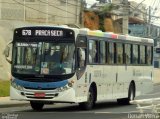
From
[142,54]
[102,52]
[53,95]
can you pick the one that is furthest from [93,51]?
[142,54]

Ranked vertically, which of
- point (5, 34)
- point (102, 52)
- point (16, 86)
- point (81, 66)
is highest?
point (5, 34)

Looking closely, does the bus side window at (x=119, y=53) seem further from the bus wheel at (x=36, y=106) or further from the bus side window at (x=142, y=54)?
the bus wheel at (x=36, y=106)

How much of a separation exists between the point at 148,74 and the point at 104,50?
20.2 ft

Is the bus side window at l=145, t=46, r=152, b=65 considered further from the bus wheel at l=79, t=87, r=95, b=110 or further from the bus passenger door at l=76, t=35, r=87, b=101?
the bus passenger door at l=76, t=35, r=87, b=101

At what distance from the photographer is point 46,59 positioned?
69.1 feet

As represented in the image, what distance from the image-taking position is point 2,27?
136 ft

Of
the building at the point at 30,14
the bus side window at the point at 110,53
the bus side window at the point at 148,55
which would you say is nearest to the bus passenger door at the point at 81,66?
the bus side window at the point at 110,53

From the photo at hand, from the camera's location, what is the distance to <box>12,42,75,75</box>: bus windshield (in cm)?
2102

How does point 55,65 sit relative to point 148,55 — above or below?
below

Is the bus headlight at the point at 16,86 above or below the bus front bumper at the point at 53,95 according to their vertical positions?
above

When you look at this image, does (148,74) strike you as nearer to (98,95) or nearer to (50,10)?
(98,95)

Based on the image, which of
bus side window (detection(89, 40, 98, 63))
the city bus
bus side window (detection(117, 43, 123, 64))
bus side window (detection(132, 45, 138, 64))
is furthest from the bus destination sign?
bus side window (detection(132, 45, 138, 64))

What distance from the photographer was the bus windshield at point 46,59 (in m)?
21.0

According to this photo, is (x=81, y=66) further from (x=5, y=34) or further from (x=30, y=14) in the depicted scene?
(x=30, y=14)
